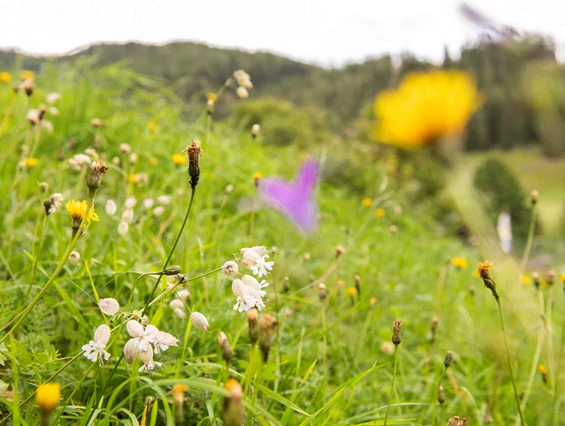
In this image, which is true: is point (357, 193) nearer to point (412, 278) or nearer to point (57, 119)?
point (412, 278)

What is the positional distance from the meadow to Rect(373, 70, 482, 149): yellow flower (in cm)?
10

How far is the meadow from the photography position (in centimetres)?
94

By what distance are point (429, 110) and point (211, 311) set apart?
101 cm

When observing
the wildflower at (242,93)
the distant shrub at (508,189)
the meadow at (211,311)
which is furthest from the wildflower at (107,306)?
the distant shrub at (508,189)

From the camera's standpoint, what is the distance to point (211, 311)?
1.45 m

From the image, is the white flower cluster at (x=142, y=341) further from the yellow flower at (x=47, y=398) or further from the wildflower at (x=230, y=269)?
the yellow flower at (x=47, y=398)

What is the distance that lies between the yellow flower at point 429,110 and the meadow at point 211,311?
4.1 inches

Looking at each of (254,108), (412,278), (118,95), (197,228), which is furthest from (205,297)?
(254,108)

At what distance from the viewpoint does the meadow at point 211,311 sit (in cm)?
94

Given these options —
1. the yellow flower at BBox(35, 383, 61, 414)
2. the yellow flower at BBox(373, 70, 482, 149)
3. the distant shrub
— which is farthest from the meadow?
the distant shrub

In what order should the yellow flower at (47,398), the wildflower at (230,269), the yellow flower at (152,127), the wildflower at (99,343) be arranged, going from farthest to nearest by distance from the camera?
the yellow flower at (152,127) → the wildflower at (230,269) → the wildflower at (99,343) → the yellow flower at (47,398)

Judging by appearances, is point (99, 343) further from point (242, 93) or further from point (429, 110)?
point (242, 93)

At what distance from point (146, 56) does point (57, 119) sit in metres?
4.39

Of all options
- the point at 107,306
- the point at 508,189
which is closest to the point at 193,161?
the point at 107,306
